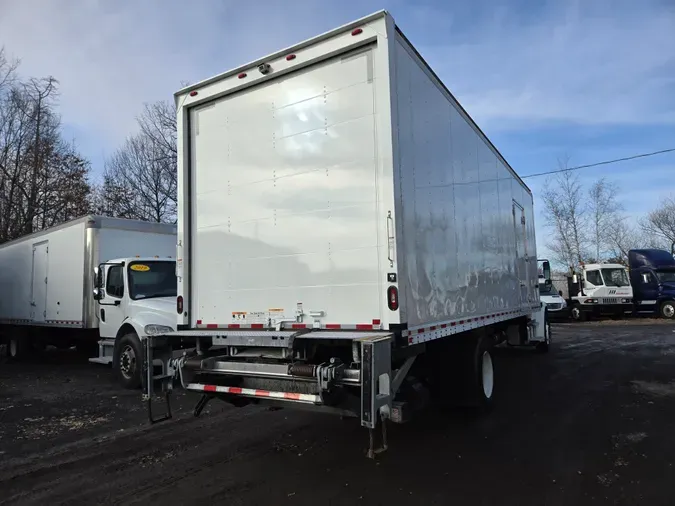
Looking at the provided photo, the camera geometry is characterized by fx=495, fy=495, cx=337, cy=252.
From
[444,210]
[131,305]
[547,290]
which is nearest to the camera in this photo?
[444,210]

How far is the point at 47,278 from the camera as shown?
1252 centimetres

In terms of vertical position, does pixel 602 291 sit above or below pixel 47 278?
below

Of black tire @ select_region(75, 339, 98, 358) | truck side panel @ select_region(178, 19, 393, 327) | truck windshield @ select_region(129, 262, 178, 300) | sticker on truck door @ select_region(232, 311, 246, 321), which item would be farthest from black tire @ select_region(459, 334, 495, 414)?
black tire @ select_region(75, 339, 98, 358)

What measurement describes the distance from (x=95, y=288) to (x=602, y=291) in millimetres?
23876

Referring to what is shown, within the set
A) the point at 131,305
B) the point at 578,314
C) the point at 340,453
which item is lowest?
the point at 340,453

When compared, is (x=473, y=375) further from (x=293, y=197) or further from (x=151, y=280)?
(x=151, y=280)

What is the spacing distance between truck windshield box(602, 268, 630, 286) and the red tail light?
24826mm

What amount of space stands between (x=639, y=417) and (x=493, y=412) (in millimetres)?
Answer: 1825

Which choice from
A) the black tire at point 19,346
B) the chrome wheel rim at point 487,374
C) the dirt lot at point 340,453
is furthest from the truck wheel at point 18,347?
the chrome wheel rim at point 487,374

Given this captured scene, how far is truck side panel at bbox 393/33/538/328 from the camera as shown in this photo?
4605 mm

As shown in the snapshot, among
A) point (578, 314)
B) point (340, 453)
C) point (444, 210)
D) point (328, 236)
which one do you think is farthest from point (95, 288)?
point (578, 314)

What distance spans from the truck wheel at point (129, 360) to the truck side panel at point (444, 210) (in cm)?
596

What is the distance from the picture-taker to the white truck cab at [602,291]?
25.1 metres

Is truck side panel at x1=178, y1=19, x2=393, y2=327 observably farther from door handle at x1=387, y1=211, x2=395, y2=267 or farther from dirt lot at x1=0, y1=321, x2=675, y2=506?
dirt lot at x1=0, y1=321, x2=675, y2=506
